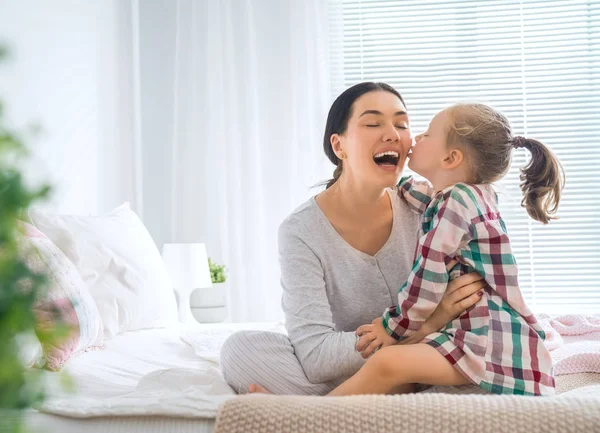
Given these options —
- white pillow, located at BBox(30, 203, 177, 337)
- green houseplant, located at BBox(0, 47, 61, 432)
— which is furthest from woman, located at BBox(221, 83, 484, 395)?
green houseplant, located at BBox(0, 47, 61, 432)

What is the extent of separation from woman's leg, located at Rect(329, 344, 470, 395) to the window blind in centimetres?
297

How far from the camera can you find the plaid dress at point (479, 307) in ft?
4.49

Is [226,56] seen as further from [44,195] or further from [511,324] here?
[44,195]

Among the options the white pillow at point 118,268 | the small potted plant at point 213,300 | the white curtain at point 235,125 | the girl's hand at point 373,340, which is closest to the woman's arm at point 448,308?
the girl's hand at point 373,340

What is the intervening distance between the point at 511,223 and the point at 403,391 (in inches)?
117

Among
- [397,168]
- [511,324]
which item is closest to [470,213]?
[511,324]

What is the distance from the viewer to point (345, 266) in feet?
5.74

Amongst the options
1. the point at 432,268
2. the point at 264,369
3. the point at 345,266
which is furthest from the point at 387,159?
the point at 264,369

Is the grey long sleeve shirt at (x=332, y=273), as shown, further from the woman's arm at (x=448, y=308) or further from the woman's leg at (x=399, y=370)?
the woman's leg at (x=399, y=370)

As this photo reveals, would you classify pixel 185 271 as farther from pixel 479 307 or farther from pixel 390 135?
pixel 479 307

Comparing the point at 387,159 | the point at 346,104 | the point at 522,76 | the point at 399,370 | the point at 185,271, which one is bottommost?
the point at 185,271

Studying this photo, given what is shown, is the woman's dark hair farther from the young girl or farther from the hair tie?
the hair tie

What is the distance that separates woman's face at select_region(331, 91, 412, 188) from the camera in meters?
1.78

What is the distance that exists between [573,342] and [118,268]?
1.49 metres
